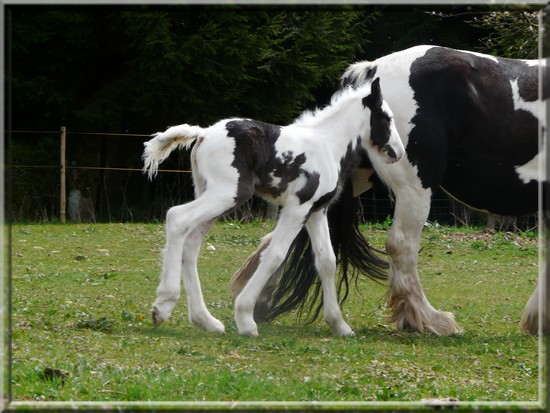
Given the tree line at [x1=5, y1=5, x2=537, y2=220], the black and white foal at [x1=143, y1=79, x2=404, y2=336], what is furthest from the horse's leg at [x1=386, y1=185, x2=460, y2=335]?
the tree line at [x1=5, y1=5, x2=537, y2=220]

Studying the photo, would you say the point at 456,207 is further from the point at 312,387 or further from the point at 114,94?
the point at 312,387

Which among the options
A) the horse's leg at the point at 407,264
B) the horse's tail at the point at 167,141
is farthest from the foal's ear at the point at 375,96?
the horse's tail at the point at 167,141

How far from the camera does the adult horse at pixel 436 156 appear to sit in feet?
24.3

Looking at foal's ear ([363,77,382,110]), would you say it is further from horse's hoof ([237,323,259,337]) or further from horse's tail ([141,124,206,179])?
horse's hoof ([237,323,259,337])

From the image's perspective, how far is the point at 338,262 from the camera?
7.77m

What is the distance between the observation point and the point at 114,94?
14227mm

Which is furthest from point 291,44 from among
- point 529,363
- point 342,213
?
point 529,363

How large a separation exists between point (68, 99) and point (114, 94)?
2.20 m

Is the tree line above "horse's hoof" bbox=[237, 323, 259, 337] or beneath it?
above

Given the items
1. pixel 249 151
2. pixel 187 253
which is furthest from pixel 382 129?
pixel 187 253

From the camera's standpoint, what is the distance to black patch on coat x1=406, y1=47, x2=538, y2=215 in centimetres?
743

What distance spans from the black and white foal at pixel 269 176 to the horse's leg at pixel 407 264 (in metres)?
0.45

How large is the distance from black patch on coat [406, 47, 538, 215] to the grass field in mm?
1217

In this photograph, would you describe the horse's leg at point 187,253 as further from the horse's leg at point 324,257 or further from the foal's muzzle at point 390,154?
the foal's muzzle at point 390,154
